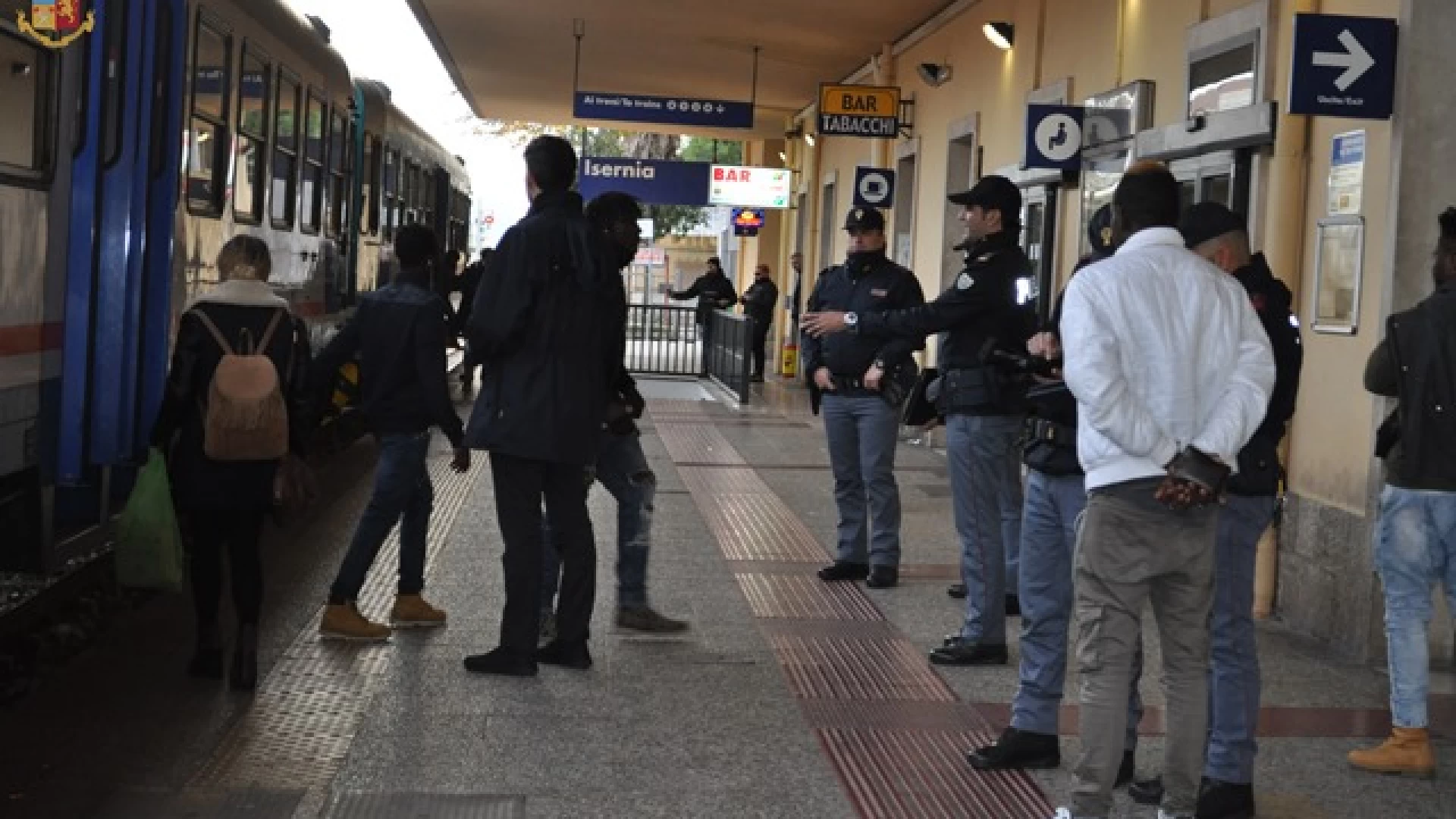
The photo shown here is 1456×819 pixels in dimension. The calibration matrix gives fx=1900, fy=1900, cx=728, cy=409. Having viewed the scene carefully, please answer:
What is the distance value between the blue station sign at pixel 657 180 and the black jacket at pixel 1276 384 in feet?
79.2

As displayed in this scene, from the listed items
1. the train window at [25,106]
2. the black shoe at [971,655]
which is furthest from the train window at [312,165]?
the black shoe at [971,655]

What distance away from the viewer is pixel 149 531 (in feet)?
23.1

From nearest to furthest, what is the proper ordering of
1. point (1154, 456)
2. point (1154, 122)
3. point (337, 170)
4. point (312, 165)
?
point (1154, 456)
point (1154, 122)
point (312, 165)
point (337, 170)

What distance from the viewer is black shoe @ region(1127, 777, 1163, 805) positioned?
590cm

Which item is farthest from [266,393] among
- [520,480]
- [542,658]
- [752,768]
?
[752,768]

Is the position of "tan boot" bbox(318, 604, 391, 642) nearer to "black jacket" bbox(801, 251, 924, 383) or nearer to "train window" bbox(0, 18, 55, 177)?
"train window" bbox(0, 18, 55, 177)

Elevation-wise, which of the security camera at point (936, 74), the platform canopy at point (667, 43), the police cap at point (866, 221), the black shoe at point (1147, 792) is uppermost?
the platform canopy at point (667, 43)

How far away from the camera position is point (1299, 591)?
30.1ft

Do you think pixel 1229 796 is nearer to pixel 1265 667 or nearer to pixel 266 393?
pixel 1265 667

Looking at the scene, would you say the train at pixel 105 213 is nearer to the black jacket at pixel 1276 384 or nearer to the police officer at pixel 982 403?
the police officer at pixel 982 403

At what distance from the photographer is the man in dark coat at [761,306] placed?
27688 millimetres

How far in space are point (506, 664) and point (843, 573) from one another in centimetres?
304

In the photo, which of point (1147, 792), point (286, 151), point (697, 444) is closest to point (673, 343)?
point (697, 444)

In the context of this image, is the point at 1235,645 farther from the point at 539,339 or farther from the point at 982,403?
the point at 539,339
